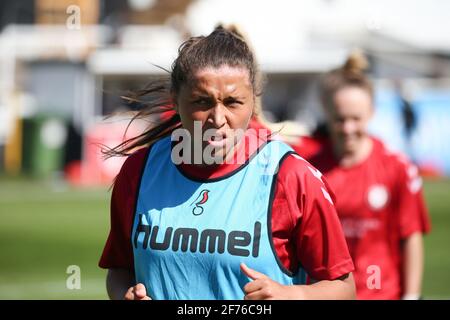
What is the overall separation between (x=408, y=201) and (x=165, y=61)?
846 inches

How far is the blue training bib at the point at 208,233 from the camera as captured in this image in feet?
10.0

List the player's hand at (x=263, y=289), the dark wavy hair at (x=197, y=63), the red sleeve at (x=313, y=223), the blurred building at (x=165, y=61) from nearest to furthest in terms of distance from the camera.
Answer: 1. the player's hand at (x=263, y=289)
2. the red sleeve at (x=313, y=223)
3. the dark wavy hair at (x=197, y=63)
4. the blurred building at (x=165, y=61)

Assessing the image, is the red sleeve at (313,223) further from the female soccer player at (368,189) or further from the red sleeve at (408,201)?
the red sleeve at (408,201)

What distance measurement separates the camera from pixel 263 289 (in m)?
2.90

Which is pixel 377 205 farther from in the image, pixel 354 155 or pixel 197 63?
pixel 197 63

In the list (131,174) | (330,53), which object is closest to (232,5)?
(330,53)

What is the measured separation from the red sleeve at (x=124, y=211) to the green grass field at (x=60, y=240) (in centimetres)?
510

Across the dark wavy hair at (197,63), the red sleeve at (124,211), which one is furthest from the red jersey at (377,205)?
the red sleeve at (124,211)

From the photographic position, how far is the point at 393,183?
5.55 m

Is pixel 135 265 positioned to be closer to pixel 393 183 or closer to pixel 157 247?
pixel 157 247

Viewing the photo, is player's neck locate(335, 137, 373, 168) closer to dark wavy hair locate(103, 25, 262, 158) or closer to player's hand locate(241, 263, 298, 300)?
dark wavy hair locate(103, 25, 262, 158)

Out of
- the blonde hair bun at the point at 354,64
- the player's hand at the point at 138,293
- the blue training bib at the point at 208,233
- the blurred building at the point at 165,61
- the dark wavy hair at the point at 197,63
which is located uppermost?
the blurred building at the point at 165,61

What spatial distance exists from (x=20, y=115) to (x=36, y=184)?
143 inches

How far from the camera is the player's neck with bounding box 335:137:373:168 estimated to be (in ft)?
18.4
